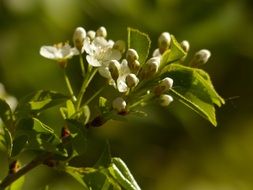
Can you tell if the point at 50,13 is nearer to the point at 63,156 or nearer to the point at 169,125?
the point at 169,125

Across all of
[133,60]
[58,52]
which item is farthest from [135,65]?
[58,52]

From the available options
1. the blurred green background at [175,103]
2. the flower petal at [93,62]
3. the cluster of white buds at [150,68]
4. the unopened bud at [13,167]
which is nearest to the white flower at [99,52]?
the flower petal at [93,62]

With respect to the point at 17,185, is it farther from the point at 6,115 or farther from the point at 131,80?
the point at 131,80

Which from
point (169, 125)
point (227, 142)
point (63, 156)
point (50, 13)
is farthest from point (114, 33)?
point (63, 156)

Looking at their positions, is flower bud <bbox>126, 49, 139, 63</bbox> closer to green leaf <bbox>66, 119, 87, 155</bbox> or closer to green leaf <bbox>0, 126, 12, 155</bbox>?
green leaf <bbox>66, 119, 87, 155</bbox>

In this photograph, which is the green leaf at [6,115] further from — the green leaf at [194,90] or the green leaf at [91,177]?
the green leaf at [194,90]

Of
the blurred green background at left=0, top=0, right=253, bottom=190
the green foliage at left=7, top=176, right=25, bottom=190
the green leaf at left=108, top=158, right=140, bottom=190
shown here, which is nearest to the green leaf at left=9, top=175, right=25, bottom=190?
the green foliage at left=7, top=176, right=25, bottom=190

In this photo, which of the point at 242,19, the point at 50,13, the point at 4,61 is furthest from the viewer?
the point at 242,19
